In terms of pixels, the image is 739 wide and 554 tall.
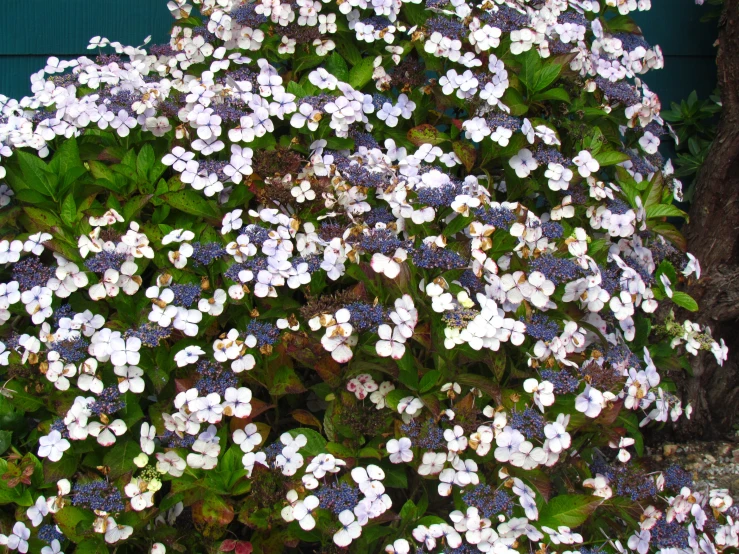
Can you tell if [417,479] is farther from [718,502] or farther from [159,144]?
[159,144]

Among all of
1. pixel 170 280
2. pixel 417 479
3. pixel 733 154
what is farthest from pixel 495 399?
pixel 733 154

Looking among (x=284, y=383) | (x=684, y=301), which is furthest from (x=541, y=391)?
(x=684, y=301)

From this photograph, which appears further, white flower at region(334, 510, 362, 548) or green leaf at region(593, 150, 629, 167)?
green leaf at region(593, 150, 629, 167)

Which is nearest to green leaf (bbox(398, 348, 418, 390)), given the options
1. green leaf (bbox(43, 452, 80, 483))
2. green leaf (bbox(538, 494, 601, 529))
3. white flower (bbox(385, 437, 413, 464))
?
white flower (bbox(385, 437, 413, 464))

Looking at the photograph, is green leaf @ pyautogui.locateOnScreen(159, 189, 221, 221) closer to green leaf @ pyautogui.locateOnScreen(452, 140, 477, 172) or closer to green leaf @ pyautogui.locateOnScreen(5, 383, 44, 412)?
green leaf @ pyautogui.locateOnScreen(5, 383, 44, 412)

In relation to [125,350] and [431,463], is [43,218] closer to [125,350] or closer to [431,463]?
[125,350]

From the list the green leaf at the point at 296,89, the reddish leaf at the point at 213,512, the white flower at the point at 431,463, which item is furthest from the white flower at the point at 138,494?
the green leaf at the point at 296,89
